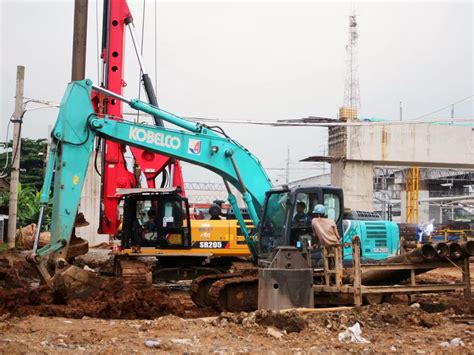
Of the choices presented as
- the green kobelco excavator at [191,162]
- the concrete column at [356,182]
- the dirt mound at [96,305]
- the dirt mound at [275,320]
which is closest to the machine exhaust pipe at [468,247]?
the green kobelco excavator at [191,162]

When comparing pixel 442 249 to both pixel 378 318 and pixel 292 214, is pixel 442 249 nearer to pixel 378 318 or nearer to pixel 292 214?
pixel 292 214

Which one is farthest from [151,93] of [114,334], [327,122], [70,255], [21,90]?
[327,122]

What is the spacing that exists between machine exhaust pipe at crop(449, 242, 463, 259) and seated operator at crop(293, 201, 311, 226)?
2431 millimetres

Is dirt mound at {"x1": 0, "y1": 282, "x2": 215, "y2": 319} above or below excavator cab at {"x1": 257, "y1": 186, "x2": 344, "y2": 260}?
below

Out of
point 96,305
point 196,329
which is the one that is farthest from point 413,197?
point 196,329

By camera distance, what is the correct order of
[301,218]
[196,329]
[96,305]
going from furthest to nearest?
[301,218] < [96,305] < [196,329]

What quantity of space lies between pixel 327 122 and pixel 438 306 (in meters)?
16.3

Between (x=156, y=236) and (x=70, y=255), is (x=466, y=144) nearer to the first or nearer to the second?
(x=156, y=236)

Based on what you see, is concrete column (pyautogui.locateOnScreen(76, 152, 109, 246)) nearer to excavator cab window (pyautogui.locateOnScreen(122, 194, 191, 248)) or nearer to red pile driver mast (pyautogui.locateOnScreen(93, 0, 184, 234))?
red pile driver mast (pyautogui.locateOnScreen(93, 0, 184, 234))

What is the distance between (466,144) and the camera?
93.6ft

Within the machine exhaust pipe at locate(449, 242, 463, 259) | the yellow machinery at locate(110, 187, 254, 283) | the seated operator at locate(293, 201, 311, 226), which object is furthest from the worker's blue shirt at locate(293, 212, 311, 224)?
the yellow machinery at locate(110, 187, 254, 283)

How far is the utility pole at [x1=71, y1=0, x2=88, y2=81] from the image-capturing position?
A: 12.6 m

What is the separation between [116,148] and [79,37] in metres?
3.48

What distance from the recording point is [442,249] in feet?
36.4
